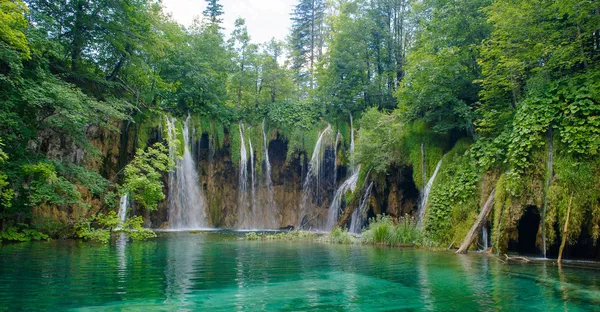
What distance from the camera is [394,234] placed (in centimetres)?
1330

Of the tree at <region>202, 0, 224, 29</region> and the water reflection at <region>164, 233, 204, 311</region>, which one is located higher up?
the tree at <region>202, 0, 224, 29</region>

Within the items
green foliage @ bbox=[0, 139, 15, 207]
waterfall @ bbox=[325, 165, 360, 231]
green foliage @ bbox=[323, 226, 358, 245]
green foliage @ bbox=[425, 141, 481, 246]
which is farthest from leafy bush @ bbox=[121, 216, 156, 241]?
waterfall @ bbox=[325, 165, 360, 231]

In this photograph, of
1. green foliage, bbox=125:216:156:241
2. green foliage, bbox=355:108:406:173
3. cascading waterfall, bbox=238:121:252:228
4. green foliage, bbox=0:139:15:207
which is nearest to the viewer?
green foliage, bbox=0:139:15:207

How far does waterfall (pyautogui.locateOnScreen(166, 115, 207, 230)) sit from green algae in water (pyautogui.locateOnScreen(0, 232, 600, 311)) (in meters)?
14.1

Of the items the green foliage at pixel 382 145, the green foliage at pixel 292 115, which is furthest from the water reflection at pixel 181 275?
→ the green foliage at pixel 292 115

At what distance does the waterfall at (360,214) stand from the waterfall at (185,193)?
36.5ft

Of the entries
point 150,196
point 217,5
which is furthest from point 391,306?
point 217,5

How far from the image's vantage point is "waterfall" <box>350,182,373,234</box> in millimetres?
18578

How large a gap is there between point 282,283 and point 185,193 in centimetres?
1945

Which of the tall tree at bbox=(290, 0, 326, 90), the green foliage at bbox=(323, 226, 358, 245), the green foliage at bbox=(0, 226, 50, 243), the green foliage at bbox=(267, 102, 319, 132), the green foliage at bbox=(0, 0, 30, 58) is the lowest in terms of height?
the green foliage at bbox=(323, 226, 358, 245)

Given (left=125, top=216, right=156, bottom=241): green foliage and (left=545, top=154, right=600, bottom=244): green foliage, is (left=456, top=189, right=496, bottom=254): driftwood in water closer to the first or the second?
(left=545, top=154, right=600, bottom=244): green foliage

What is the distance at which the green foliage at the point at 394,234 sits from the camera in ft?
42.8

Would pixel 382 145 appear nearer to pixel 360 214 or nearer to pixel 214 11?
pixel 360 214

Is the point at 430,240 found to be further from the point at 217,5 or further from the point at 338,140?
the point at 217,5
